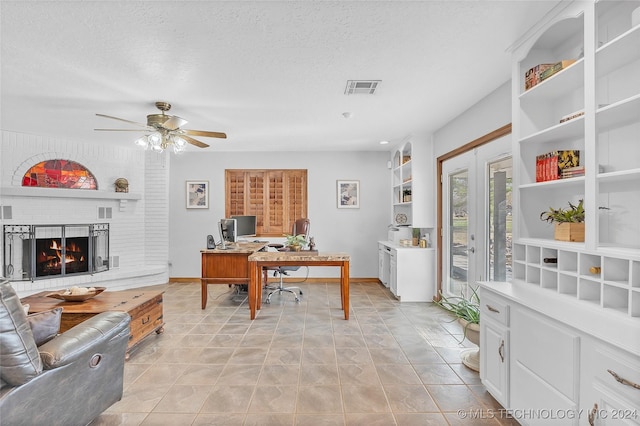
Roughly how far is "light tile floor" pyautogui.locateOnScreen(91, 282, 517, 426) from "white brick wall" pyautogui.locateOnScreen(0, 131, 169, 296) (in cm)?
206

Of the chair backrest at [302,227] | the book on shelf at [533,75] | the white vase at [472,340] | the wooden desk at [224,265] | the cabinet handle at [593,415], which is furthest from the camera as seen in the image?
the chair backrest at [302,227]

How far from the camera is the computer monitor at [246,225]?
5.16m

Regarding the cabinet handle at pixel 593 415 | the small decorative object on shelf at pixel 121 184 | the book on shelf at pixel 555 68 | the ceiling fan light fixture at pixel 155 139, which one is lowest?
the cabinet handle at pixel 593 415

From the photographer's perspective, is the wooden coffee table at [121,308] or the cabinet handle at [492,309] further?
the wooden coffee table at [121,308]

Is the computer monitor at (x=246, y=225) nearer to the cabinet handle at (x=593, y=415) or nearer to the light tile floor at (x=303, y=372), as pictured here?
the light tile floor at (x=303, y=372)

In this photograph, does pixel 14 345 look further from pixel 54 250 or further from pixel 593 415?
pixel 54 250

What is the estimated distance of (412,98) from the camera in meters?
3.18

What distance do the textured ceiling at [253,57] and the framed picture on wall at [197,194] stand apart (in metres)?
2.13

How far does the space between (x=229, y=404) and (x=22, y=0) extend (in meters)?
2.74

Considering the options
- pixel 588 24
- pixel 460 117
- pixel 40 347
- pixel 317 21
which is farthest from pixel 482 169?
pixel 40 347

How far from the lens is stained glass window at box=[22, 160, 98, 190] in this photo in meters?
4.65

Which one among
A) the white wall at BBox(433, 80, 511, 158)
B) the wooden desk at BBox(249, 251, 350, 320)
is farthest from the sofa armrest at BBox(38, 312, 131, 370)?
the white wall at BBox(433, 80, 511, 158)

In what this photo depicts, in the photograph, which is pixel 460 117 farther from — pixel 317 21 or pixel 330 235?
pixel 330 235

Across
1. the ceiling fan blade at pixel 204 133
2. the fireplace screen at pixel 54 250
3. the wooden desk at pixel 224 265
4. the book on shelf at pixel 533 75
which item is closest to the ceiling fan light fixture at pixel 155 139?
the ceiling fan blade at pixel 204 133
